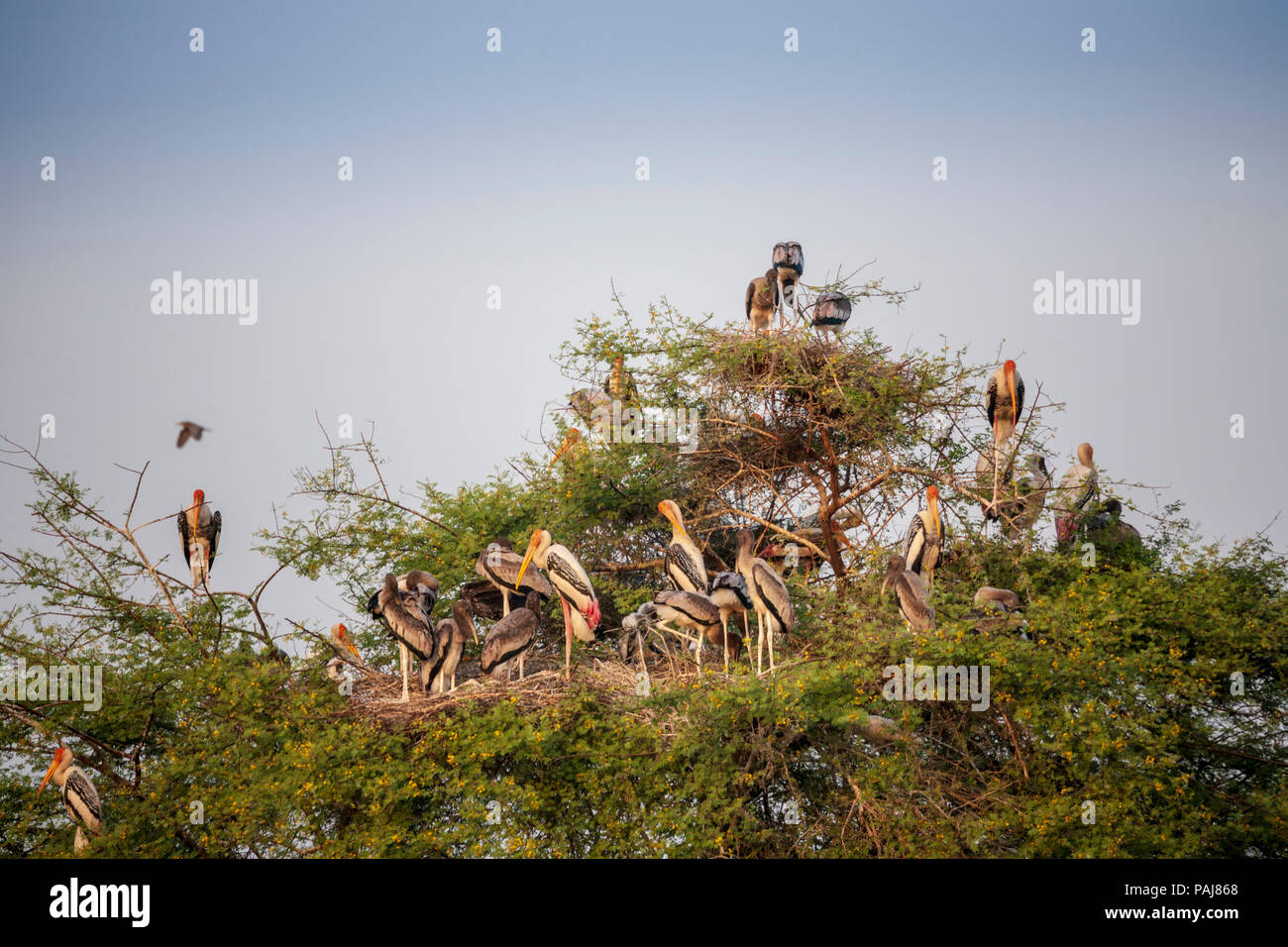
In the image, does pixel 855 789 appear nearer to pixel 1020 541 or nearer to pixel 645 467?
pixel 1020 541

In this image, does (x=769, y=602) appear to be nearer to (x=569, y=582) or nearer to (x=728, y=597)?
A: (x=728, y=597)

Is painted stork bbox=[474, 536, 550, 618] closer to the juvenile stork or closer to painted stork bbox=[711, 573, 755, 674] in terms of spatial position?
the juvenile stork

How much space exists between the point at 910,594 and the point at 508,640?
356 centimetres

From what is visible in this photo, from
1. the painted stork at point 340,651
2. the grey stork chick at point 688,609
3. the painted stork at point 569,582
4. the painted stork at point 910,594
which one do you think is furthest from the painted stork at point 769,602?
the painted stork at point 340,651

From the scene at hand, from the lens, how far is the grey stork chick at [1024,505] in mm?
11375

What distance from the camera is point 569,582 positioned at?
10.8 m

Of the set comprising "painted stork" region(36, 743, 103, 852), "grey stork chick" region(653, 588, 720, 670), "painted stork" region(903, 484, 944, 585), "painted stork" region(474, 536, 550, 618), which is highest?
"painted stork" region(903, 484, 944, 585)

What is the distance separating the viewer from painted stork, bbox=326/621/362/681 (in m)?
10.9

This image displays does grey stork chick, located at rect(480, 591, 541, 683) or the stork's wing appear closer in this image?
grey stork chick, located at rect(480, 591, 541, 683)

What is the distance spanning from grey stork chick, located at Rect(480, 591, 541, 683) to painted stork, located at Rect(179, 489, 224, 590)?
4144mm

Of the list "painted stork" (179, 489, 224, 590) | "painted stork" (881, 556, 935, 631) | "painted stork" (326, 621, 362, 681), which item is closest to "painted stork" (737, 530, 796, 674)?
"painted stork" (881, 556, 935, 631)

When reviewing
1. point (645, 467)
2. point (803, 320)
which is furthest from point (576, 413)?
point (803, 320)

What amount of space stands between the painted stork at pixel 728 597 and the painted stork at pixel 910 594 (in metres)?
1.17

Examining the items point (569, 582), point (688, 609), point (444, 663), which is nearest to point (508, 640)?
point (444, 663)
